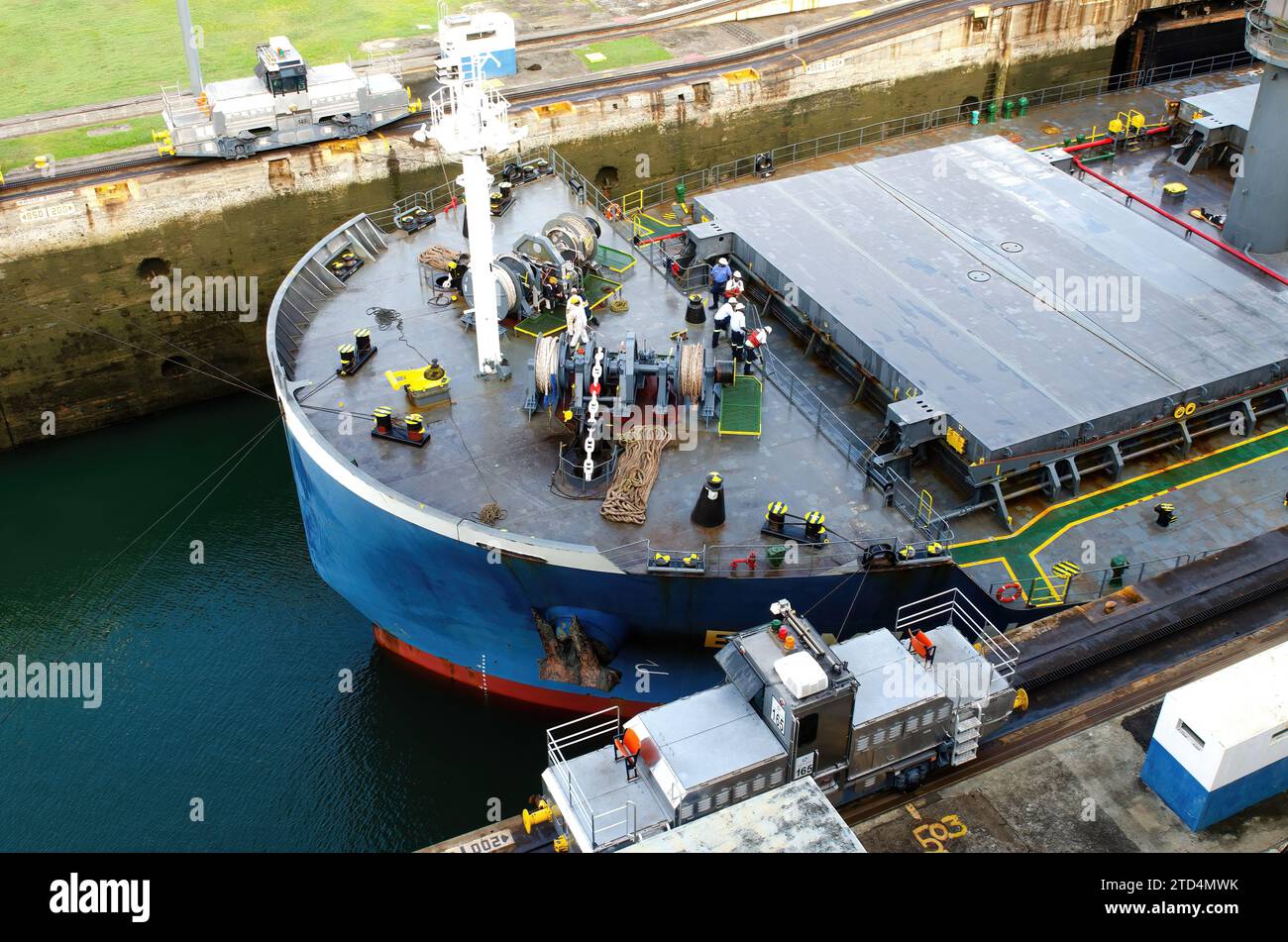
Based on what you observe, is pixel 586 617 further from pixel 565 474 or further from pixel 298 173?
pixel 298 173

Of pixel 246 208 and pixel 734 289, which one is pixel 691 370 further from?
pixel 246 208

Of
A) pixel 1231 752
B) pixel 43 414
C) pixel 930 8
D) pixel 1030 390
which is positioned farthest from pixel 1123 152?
pixel 43 414

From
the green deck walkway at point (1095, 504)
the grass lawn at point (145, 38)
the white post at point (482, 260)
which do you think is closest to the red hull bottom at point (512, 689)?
the white post at point (482, 260)

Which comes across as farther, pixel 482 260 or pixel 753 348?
pixel 753 348

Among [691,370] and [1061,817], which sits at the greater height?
[691,370]

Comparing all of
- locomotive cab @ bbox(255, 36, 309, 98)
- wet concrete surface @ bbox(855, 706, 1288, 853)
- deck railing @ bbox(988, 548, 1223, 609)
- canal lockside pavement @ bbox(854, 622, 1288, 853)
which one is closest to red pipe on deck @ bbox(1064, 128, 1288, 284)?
→ deck railing @ bbox(988, 548, 1223, 609)

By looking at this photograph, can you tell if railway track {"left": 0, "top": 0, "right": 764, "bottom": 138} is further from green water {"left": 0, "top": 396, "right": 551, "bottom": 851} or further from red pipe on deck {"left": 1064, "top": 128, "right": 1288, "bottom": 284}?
green water {"left": 0, "top": 396, "right": 551, "bottom": 851}

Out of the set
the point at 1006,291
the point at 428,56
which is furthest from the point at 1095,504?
the point at 428,56
